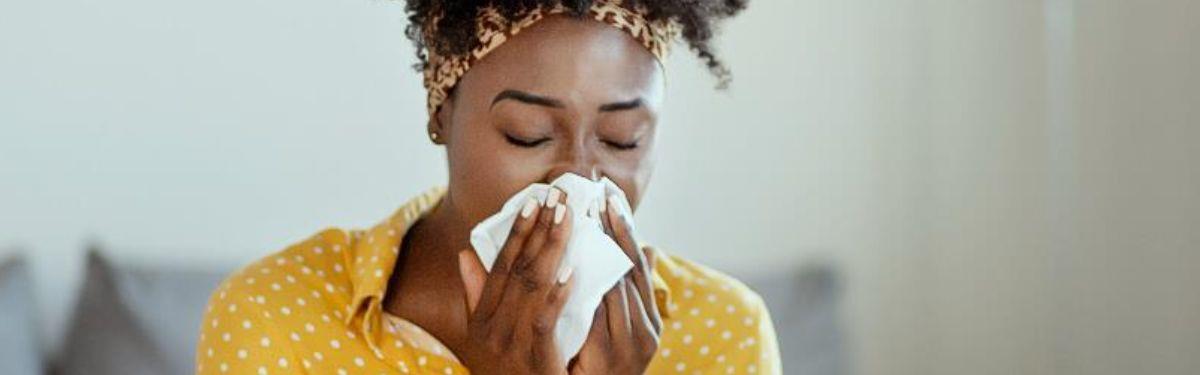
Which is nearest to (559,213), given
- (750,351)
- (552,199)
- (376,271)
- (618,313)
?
(552,199)

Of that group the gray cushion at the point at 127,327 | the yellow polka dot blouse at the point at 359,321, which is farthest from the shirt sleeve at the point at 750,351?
the gray cushion at the point at 127,327

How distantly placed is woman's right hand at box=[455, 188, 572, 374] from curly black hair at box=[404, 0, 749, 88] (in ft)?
0.56

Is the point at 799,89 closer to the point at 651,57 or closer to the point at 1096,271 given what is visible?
the point at 1096,271

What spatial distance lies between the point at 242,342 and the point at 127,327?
0.44 metres

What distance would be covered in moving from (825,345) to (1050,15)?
0.57 m

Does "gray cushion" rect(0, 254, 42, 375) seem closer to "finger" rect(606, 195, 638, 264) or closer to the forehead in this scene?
the forehead

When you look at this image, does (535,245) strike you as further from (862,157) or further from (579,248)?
(862,157)

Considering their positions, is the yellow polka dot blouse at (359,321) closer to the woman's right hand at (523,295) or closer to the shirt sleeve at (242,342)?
the shirt sleeve at (242,342)

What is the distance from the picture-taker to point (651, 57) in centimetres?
152

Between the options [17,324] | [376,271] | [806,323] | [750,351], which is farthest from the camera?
[806,323]

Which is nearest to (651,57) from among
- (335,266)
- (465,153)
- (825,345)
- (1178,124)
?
(465,153)

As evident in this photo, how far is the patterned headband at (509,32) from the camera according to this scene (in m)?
1.48

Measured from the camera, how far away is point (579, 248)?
4.60ft

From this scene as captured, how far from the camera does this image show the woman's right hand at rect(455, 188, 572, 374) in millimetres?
1391
